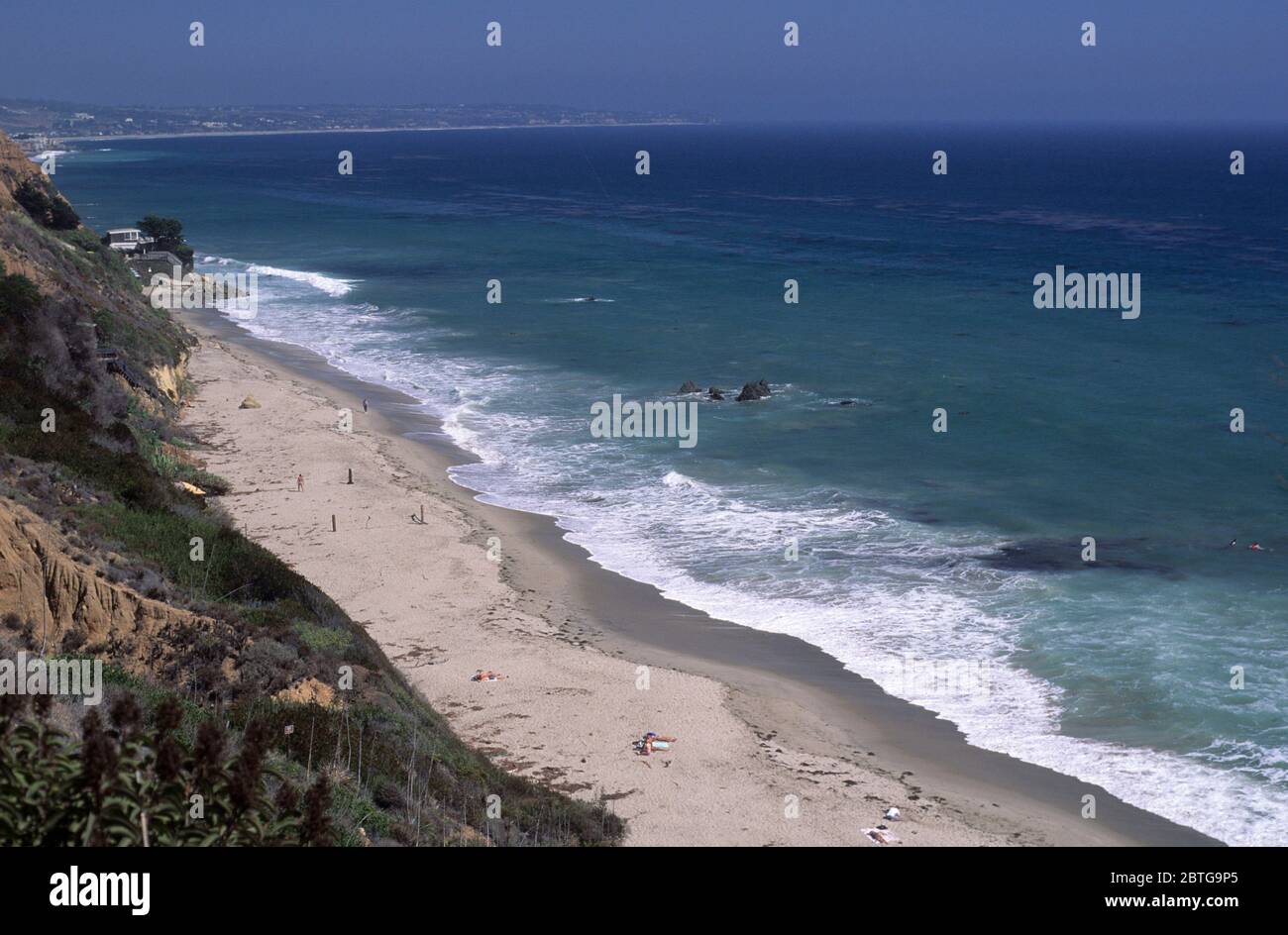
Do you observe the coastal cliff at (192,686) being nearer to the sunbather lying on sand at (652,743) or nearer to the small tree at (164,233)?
the sunbather lying on sand at (652,743)

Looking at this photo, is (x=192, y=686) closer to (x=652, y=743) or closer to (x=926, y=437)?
(x=652, y=743)

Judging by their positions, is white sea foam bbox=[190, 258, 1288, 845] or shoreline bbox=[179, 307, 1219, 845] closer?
shoreline bbox=[179, 307, 1219, 845]

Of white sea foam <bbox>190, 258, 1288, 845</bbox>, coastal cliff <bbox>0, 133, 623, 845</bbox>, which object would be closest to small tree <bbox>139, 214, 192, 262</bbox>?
white sea foam <bbox>190, 258, 1288, 845</bbox>

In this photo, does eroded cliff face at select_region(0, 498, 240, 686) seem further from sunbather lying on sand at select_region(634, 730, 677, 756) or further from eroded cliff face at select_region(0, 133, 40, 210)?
eroded cliff face at select_region(0, 133, 40, 210)

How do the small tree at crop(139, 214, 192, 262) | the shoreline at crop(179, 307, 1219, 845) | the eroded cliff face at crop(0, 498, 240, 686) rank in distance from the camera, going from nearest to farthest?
the eroded cliff face at crop(0, 498, 240, 686) < the shoreline at crop(179, 307, 1219, 845) < the small tree at crop(139, 214, 192, 262)

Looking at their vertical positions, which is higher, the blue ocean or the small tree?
the small tree
